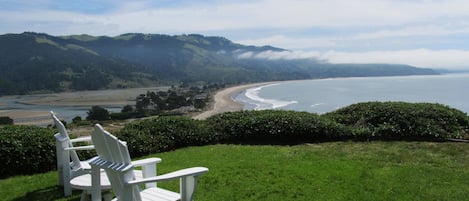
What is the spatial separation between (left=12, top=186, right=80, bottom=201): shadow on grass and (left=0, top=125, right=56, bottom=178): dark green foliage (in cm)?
159

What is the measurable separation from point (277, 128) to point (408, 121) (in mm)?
3470

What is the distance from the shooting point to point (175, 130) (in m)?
11.5

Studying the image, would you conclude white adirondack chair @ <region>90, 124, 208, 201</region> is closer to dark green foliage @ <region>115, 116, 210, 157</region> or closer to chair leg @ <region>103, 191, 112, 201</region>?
chair leg @ <region>103, 191, 112, 201</region>

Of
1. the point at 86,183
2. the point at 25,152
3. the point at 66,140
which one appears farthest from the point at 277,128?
the point at 86,183

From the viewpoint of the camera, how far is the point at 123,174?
3.87 metres

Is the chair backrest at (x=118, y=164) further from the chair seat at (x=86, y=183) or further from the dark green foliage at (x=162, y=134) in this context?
the dark green foliage at (x=162, y=134)

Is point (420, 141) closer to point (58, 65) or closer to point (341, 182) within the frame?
point (341, 182)

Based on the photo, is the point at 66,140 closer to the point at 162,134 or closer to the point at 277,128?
the point at 162,134

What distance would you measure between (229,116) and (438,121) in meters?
5.70

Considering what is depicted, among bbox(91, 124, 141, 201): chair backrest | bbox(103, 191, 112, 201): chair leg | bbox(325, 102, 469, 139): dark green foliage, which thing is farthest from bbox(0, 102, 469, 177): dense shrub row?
bbox(91, 124, 141, 201): chair backrest

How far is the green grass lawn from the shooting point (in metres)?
6.46

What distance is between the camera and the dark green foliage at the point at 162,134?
10.7m

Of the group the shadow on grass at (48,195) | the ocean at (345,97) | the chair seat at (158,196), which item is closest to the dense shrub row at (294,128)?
the shadow on grass at (48,195)

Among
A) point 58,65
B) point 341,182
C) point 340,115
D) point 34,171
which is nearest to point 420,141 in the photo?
point 340,115
